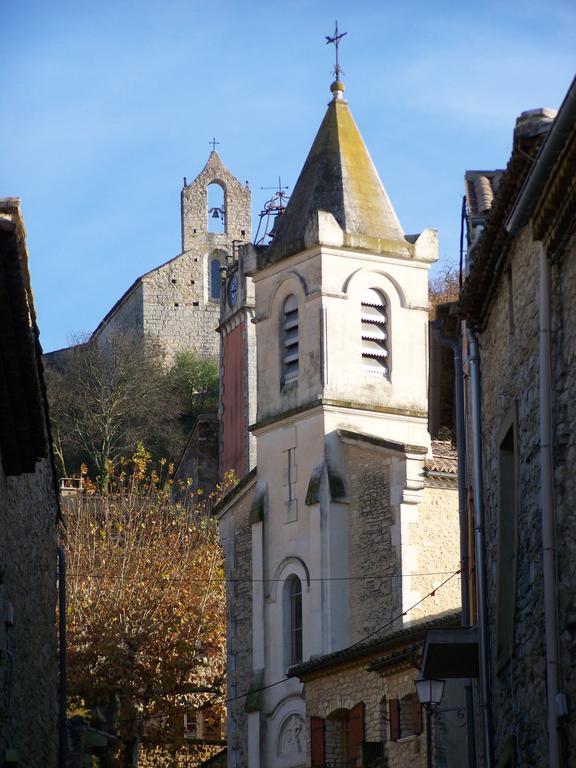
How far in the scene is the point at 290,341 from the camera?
1565 inches

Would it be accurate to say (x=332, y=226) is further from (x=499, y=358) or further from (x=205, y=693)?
(x=499, y=358)

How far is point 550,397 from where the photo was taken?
1396 cm

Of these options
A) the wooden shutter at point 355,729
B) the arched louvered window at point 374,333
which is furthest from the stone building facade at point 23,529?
the arched louvered window at point 374,333

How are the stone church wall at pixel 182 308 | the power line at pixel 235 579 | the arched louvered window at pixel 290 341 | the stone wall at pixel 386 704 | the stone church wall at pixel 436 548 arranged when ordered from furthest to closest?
the stone church wall at pixel 182 308, the arched louvered window at pixel 290 341, the power line at pixel 235 579, the stone church wall at pixel 436 548, the stone wall at pixel 386 704

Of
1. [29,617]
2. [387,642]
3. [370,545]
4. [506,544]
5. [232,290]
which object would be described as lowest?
[29,617]

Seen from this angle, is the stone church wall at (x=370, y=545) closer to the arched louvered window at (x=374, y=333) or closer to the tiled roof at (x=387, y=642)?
the arched louvered window at (x=374, y=333)

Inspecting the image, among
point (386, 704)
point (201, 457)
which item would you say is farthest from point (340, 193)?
point (201, 457)

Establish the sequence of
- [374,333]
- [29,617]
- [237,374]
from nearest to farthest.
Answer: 1. [29,617]
2. [374,333]
3. [237,374]

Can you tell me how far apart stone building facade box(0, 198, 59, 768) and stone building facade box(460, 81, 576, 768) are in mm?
3908

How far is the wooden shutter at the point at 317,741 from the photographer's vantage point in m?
28.0

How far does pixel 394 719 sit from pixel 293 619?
12.7m

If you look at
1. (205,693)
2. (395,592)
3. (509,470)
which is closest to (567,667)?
(509,470)

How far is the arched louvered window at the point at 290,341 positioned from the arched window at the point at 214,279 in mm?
51975

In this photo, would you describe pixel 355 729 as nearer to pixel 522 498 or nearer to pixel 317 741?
pixel 317 741
